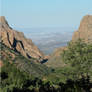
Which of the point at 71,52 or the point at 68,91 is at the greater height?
the point at 71,52

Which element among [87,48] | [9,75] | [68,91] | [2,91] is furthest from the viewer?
[9,75]

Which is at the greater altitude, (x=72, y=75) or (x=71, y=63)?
(x=71, y=63)

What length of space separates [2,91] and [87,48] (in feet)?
49.8

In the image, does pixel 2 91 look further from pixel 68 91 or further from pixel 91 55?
pixel 91 55

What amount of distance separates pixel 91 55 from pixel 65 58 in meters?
4.20

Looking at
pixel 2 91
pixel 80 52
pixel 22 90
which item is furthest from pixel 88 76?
pixel 2 91

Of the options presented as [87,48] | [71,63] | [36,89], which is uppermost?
[87,48]

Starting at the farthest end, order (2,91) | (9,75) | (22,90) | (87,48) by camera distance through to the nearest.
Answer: (9,75), (87,48), (22,90), (2,91)

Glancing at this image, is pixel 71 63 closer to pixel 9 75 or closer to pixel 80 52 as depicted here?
pixel 80 52

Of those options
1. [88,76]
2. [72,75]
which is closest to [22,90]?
[72,75]

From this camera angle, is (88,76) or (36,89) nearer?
(36,89)

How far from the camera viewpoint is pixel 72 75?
3519 cm

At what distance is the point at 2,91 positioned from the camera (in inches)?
934

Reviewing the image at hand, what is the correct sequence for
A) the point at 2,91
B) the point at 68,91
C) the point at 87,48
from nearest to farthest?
the point at 2,91 → the point at 68,91 → the point at 87,48
